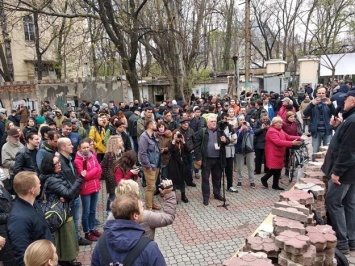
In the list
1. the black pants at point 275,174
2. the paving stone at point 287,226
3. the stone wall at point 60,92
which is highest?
the stone wall at point 60,92

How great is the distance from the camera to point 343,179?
13.8 feet

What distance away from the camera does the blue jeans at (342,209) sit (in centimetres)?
432

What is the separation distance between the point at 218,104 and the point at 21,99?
569 inches

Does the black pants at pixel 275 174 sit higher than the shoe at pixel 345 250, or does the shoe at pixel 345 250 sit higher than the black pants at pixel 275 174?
the black pants at pixel 275 174

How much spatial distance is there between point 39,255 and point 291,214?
106 inches

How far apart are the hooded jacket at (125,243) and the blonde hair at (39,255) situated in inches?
15.3

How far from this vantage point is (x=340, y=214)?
14.3ft

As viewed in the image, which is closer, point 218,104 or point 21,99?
point 218,104

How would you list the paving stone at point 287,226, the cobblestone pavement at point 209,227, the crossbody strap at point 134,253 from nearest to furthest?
the crossbody strap at point 134,253
the paving stone at point 287,226
the cobblestone pavement at point 209,227

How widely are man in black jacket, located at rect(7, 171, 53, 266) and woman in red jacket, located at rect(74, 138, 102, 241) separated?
1.54 meters

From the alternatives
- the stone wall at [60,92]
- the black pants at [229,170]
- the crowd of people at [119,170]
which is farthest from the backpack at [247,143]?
the stone wall at [60,92]

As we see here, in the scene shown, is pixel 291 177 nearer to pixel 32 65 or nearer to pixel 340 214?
pixel 340 214

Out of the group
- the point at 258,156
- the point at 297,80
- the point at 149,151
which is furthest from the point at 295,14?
the point at 149,151

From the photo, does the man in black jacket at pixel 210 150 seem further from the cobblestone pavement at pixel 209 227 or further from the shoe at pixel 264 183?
the shoe at pixel 264 183
